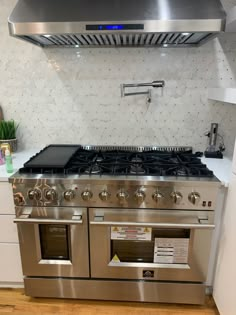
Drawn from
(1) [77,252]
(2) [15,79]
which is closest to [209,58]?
(2) [15,79]

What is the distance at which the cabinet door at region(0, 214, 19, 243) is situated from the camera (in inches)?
60.5

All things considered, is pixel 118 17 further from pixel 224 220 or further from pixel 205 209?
pixel 224 220

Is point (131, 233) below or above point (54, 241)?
above

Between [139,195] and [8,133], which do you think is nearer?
[139,195]

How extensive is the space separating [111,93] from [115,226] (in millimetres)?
971

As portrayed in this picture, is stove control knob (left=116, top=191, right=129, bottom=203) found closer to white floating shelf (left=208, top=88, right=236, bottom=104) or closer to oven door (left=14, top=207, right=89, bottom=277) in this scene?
oven door (left=14, top=207, right=89, bottom=277)

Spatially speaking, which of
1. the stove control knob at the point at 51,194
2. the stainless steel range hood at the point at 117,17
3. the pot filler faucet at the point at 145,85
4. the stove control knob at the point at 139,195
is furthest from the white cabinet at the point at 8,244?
the pot filler faucet at the point at 145,85

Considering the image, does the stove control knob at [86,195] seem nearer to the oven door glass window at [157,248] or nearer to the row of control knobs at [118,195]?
the row of control knobs at [118,195]

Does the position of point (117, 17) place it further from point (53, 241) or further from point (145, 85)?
point (53, 241)

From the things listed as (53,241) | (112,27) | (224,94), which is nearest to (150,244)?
(53,241)

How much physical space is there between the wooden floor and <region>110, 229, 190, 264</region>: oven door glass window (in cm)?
33

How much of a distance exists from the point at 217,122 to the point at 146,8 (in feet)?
3.19

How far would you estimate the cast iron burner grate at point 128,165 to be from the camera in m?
1.43

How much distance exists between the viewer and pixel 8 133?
6.12 ft
